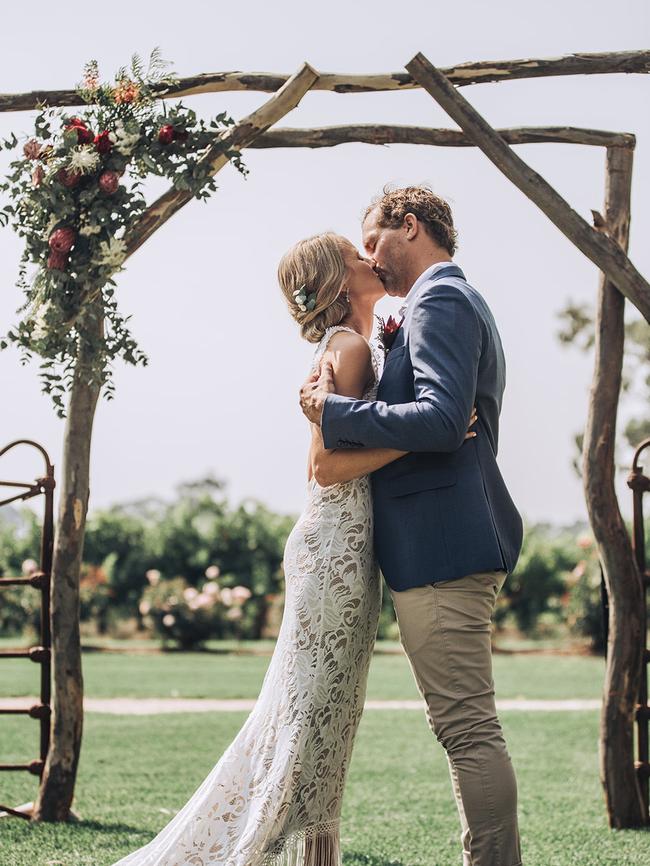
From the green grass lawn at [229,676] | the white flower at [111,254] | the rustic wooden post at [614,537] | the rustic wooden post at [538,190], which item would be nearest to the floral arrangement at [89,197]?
the white flower at [111,254]

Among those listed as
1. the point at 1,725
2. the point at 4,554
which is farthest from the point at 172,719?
the point at 4,554

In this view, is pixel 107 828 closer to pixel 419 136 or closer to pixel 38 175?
pixel 38 175

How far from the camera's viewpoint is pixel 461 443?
3.18 m

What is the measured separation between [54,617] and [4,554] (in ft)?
37.7

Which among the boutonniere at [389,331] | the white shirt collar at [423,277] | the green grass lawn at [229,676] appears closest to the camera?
the white shirt collar at [423,277]

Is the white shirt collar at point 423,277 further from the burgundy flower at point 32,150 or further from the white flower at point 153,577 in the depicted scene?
the white flower at point 153,577

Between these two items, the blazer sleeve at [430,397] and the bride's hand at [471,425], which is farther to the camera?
the bride's hand at [471,425]

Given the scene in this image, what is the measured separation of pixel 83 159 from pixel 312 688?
213cm

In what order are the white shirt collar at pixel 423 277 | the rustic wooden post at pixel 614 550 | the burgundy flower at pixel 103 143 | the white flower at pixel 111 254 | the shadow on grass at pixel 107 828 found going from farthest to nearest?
1. the rustic wooden post at pixel 614 550
2. the shadow on grass at pixel 107 828
3. the burgundy flower at pixel 103 143
4. the white flower at pixel 111 254
5. the white shirt collar at pixel 423 277

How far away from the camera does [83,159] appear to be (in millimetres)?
4223

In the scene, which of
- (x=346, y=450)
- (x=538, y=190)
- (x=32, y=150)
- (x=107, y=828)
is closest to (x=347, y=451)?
(x=346, y=450)

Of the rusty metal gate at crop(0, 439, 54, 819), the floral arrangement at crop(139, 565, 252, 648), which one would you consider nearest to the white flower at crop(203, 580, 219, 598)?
the floral arrangement at crop(139, 565, 252, 648)

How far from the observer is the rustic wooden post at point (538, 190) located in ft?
15.2

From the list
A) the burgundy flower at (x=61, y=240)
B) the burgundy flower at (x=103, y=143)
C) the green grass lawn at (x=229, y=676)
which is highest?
the burgundy flower at (x=103, y=143)
